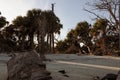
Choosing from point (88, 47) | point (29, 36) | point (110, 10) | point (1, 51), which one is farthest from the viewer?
point (88, 47)

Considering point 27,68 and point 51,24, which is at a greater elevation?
point 51,24

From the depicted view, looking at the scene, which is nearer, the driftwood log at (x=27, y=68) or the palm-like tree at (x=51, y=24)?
the driftwood log at (x=27, y=68)

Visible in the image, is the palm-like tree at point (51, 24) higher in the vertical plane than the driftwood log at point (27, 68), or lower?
higher

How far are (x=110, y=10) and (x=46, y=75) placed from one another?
225 inches

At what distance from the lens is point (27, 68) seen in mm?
10617

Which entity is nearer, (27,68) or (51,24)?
(27,68)

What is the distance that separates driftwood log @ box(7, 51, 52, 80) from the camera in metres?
10.4

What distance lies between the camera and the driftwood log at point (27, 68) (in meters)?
10.4

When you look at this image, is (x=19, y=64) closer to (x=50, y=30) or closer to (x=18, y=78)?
(x=18, y=78)

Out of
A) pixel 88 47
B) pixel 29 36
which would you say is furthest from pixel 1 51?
pixel 88 47

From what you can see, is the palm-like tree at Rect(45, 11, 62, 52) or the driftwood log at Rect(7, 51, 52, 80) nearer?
the driftwood log at Rect(7, 51, 52, 80)

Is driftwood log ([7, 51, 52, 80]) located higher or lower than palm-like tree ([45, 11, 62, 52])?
lower

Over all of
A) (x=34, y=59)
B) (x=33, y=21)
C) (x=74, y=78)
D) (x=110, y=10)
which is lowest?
(x=74, y=78)

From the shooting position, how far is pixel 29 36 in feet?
115
